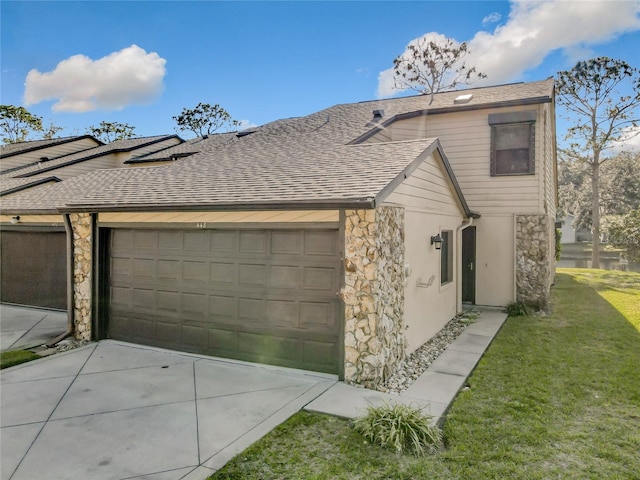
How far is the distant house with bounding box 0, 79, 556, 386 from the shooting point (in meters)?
5.73

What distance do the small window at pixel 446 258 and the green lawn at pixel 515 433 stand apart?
2.23m

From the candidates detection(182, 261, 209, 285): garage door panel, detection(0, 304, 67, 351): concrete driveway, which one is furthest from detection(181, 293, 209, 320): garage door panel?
detection(0, 304, 67, 351): concrete driveway

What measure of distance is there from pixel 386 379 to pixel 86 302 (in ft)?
18.8

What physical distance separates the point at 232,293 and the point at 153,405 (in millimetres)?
2146

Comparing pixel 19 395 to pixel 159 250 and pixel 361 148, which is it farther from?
pixel 361 148

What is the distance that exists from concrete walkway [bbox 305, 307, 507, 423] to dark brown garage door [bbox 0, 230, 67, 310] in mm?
8077

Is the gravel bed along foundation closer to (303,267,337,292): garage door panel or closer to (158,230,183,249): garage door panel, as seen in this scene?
(303,267,337,292): garage door panel

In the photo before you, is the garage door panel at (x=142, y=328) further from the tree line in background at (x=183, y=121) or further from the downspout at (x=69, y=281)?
the tree line in background at (x=183, y=121)

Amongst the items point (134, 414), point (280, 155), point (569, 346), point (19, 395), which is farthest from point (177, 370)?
point (569, 346)

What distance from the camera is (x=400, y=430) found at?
13.3 feet

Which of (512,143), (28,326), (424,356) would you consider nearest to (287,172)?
(424,356)

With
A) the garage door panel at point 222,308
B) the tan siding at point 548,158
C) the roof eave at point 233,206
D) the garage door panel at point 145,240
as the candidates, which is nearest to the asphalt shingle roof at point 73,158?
the roof eave at point 233,206

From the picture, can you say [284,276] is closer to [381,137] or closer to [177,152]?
[381,137]

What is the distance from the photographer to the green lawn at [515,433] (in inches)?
141
